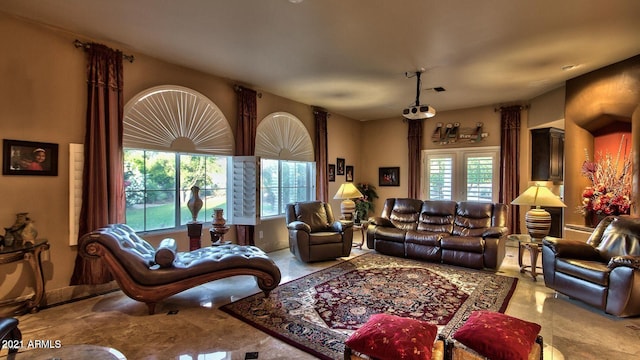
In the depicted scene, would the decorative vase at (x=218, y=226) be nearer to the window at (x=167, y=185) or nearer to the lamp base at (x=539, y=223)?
the window at (x=167, y=185)

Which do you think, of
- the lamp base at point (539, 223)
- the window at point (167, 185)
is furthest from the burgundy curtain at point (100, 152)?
the lamp base at point (539, 223)

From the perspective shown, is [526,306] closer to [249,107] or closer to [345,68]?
[345,68]

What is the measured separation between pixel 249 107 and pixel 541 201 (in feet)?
14.8

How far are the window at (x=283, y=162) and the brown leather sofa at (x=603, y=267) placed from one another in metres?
4.25

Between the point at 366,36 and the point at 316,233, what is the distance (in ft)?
9.99

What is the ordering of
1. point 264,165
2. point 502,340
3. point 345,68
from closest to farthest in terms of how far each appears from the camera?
point 502,340 → point 345,68 → point 264,165

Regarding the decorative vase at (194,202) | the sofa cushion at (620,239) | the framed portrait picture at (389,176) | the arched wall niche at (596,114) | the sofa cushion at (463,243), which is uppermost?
the arched wall niche at (596,114)

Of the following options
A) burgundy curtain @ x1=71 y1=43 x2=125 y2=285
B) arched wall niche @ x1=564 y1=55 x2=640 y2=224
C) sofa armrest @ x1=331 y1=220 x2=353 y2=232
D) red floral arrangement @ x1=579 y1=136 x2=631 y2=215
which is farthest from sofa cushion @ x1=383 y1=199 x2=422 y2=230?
burgundy curtain @ x1=71 y1=43 x2=125 y2=285

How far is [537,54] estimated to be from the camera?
3893 mm

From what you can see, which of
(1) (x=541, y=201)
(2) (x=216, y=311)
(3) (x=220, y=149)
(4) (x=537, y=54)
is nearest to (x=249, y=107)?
(3) (x=220, y=149)

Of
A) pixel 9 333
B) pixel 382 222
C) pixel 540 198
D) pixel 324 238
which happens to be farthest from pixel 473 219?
pixel 9 333

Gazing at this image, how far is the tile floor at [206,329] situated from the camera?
7.70ft

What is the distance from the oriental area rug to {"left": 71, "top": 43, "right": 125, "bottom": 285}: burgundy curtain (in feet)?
5.78

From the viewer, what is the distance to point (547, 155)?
5.86m
